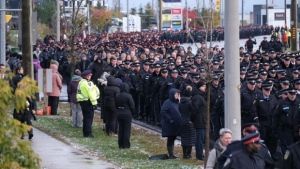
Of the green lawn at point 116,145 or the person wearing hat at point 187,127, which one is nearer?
the green lawn at point 116,145

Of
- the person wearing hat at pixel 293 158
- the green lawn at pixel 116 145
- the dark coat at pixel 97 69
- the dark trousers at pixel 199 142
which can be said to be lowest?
the green lawn at pixel 116 145

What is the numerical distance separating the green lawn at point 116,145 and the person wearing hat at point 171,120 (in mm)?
459

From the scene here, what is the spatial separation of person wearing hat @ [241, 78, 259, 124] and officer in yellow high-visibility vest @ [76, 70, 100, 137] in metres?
4.92

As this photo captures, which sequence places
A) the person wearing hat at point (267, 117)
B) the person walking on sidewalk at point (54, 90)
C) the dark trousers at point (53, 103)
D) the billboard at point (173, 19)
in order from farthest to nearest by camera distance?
1. the billboard at point (173, 19)
2. the dark trousers at point (53, 103)
3. the person walking on sidewalk at point (54, 90)
4. the person wearing hat at point (267, 117)

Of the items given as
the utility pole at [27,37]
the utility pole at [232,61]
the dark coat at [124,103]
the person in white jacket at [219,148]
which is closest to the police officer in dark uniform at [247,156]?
the person in white jacket at [219,148]

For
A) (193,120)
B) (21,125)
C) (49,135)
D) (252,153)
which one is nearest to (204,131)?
(193,120)

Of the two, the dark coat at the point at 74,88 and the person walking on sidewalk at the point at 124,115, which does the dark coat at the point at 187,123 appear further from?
the dark coat at the point at 74,88

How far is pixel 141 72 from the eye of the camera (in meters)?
27.9

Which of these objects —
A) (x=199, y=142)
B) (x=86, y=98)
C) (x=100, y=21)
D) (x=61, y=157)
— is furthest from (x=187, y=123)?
(x=100, y=21)

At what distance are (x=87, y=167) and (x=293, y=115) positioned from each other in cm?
375

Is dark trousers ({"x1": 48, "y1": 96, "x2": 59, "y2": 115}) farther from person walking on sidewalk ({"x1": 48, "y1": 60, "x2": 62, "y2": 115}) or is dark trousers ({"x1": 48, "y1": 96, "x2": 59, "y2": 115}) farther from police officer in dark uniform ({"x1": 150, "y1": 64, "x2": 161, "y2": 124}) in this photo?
police officer in dark uniform ({"x1": 150, "y1": 64, "x2": 161, "y2": 124})

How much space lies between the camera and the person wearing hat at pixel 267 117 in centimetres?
1797

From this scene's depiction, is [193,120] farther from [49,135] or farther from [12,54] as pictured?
[12,54]

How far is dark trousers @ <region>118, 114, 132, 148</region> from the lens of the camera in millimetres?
20531
